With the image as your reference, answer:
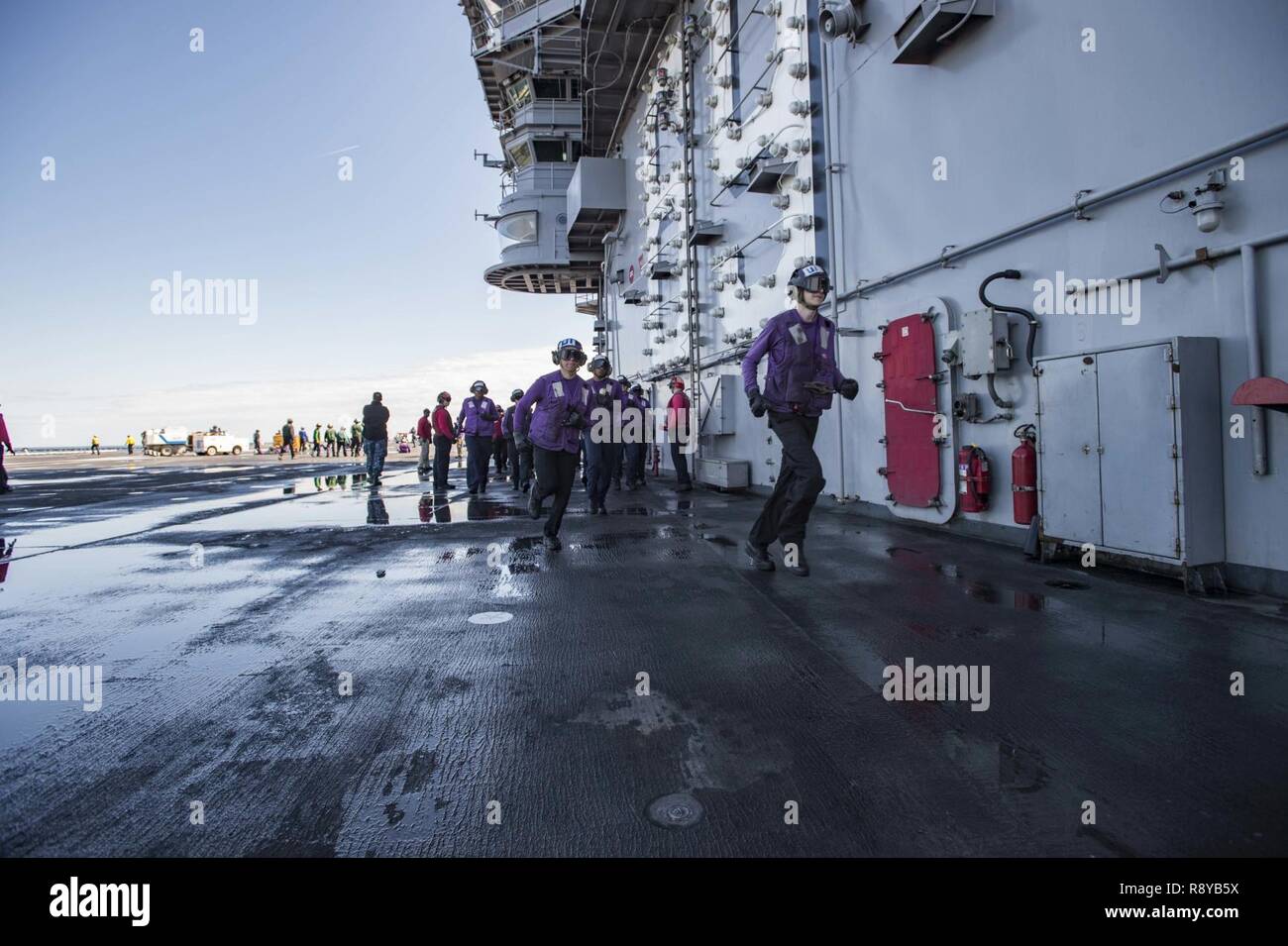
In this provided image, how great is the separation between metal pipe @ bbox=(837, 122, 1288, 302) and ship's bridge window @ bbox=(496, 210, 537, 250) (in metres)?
21.9

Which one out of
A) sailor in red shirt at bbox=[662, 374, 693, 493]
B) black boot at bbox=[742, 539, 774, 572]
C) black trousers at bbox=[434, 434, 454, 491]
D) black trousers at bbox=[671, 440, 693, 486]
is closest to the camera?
black boot at bbox=[742, 539, 774, 572]

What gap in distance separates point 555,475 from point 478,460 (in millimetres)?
7001

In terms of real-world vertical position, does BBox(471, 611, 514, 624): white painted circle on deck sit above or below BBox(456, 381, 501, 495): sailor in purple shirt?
below

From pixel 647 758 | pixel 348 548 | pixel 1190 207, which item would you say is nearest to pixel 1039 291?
pixel 1190 207

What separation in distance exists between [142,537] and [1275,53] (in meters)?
10.7

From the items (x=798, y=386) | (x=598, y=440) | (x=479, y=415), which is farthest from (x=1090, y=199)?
(x=479, y=415)

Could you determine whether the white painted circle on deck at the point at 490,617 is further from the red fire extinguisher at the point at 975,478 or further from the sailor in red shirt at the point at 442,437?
the sailor in red shirt at the point at 442,437

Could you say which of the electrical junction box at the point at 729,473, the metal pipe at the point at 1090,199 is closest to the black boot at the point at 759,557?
the metal pipe at the point at 1090,199

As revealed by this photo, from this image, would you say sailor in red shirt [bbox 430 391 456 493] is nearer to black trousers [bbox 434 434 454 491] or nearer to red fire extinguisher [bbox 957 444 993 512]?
black trousers [bbox 434 434 454 491]

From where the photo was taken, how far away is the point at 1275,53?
13.7 feet

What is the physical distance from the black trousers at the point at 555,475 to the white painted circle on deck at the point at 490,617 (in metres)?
2.71

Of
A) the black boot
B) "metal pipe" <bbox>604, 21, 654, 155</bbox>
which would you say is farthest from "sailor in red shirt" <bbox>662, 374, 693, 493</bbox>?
"metal pipe" <bbox>604, 21, 654, 155</bbox>

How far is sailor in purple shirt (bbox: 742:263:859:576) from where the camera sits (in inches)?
209

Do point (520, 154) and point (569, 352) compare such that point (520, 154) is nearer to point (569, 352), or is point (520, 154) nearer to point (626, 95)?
point (626, 95)
